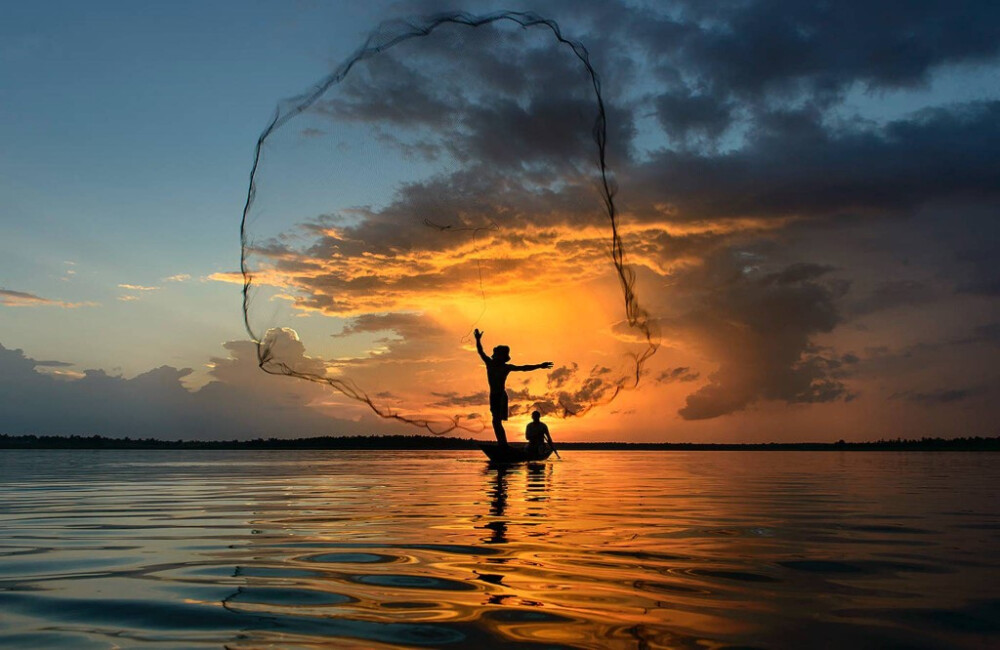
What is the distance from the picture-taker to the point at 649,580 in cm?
627

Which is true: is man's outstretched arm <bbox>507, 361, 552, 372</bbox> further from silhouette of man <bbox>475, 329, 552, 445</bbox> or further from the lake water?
the lake water

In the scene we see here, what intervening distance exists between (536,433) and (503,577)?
2635 centimetres

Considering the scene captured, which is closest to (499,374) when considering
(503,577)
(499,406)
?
(499,406)

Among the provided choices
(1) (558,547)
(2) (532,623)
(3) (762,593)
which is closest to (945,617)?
(3) (762,593)

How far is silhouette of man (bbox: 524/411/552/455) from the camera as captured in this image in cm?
3219

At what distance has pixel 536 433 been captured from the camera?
107 ft

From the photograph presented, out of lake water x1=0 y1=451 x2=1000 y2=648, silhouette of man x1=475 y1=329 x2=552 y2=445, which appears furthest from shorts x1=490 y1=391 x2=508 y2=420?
lake water x1=0 y1=451 x2=1000 y2=648

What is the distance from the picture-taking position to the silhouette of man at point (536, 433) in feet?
106

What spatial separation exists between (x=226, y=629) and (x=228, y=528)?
596 centimetres

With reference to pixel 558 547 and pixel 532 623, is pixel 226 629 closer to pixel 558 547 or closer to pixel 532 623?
pixel 532 623

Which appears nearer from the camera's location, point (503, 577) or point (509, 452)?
point (503, 577)

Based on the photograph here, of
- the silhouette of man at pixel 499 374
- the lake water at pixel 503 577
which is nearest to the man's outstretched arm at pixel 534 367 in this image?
the silhouette of man at pixel 499 374

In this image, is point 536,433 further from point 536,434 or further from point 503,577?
point 503,577

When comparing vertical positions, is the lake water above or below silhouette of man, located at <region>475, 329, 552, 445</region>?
below
